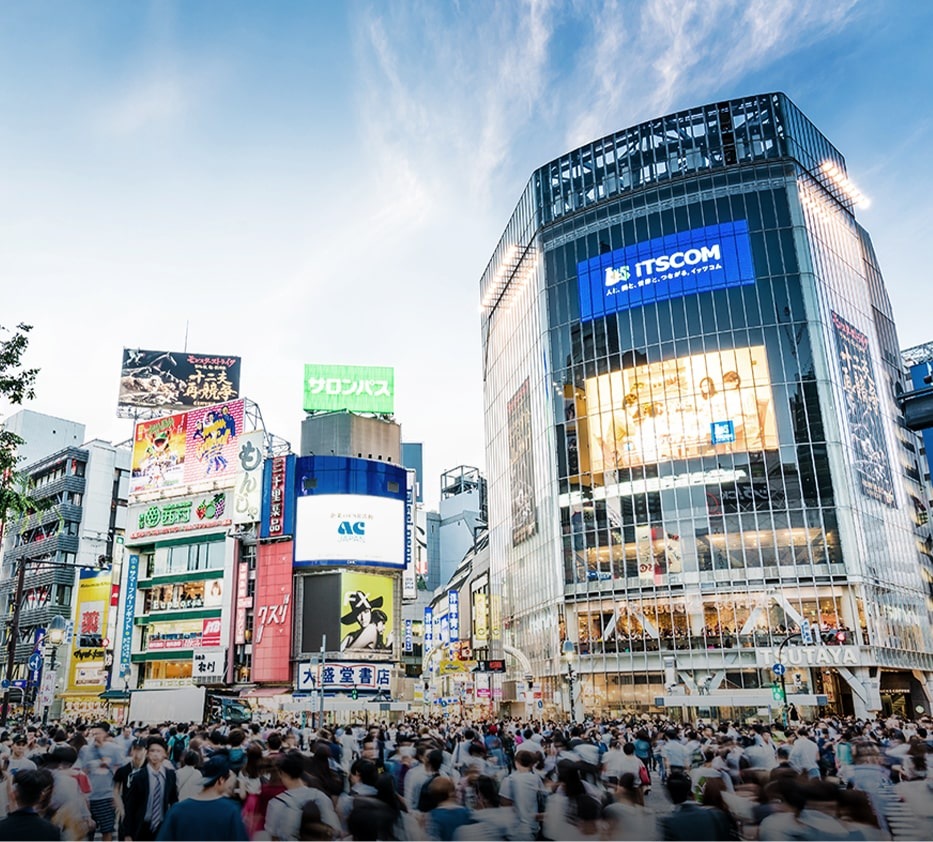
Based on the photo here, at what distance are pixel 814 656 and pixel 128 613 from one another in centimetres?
5227

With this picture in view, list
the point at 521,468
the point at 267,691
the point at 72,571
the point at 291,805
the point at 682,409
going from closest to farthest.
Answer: the point at 291,805 → the point at 682,409 → the point at 267,691 → the point at 521,468 → the point at 72,571

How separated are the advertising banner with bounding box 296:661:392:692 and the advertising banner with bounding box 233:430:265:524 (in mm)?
12794

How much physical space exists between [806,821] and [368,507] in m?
59.9

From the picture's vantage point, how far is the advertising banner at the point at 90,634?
75.4m

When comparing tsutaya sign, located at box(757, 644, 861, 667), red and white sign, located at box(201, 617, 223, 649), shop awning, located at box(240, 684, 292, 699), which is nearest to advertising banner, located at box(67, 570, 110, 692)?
red and white sign, located at box(201, 617, 223, 649)

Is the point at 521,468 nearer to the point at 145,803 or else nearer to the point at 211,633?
the point at 211,633

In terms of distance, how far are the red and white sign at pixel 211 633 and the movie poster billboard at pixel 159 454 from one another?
472 inches

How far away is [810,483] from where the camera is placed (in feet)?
183

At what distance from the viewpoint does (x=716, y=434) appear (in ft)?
192

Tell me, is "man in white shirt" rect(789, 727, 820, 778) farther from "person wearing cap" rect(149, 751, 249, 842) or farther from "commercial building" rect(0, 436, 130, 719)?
"commercial building" rect(0, 436, 130, 719)

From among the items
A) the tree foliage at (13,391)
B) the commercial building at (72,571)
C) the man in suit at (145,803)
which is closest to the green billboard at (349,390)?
the commercial building at (72,571)

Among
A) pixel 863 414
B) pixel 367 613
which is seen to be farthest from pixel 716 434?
pixel 367 613

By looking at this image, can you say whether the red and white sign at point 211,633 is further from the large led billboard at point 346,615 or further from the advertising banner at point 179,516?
the advertising banner at point 179,516

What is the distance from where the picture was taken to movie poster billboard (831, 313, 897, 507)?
5797cm
